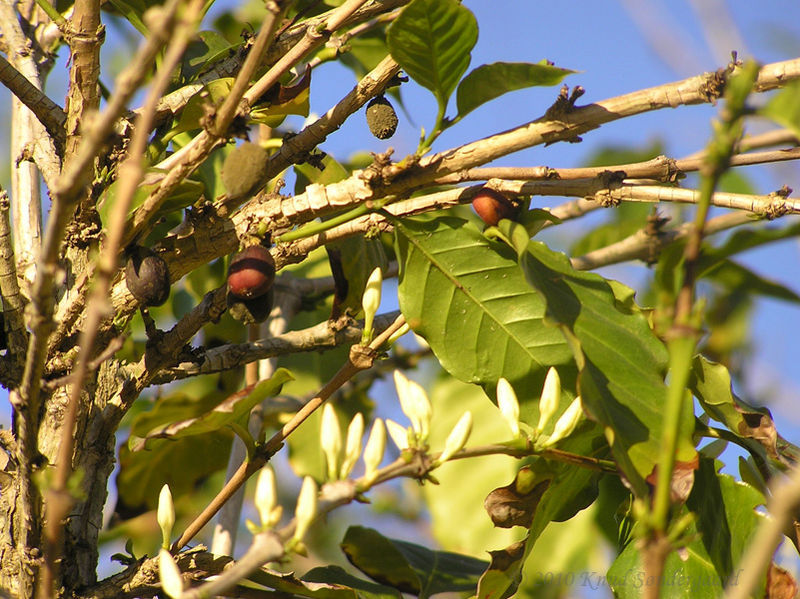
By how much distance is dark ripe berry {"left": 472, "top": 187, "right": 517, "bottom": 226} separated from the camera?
98 centimetres

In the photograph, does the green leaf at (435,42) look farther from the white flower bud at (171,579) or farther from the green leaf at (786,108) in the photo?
the white flower bud at (171,579)

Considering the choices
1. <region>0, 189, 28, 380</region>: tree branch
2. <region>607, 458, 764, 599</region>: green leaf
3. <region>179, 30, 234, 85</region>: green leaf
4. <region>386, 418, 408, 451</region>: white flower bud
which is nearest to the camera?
<region>386, 418, 408, 451</region>: white flower bud

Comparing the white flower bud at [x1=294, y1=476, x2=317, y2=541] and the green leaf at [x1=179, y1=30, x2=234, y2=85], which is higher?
the green leaf at [x1=179, y1=30, x2=234, y2=85]

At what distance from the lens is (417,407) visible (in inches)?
30.7

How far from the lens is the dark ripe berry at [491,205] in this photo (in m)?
0.98

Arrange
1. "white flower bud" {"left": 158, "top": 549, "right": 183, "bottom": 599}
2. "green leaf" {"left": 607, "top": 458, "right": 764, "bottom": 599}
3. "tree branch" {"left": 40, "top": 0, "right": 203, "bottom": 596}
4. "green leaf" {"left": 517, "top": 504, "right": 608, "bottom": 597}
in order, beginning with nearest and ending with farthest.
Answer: "tree branch" {"left": 40, "top": 0, "right": 203, "bottom": 596} < "white flower bud" {"left": 158, "top": 549, "right": 183, "bottom": 599} < "green leaf" {"left": 607, "top": 458, "right": 764, "bottom": 599} < "green leaf" {"left": 517, "top": 504, "right": 608, "bottom": 597}

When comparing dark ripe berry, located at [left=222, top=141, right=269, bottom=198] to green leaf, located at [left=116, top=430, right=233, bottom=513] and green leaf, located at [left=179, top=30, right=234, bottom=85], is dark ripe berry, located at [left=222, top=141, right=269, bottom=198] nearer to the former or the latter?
green leaf, located at [left=179, top=30, right=234, bottom=85]

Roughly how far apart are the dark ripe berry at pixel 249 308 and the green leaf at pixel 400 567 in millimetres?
544

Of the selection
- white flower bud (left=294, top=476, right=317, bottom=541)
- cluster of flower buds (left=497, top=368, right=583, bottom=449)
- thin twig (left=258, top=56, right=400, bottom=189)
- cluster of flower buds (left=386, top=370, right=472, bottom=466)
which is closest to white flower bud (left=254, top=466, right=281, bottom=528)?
white flower bud (left=294, top=476, right=317, bottom=541)

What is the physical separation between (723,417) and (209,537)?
7.97 feet

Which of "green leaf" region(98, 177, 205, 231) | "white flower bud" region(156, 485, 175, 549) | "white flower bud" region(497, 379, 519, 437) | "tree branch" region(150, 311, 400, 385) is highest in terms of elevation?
"green leaf" region(98, 177, 205, 231)

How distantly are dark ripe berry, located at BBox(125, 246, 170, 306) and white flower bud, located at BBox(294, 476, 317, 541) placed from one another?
39cm

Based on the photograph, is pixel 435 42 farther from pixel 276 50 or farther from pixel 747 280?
pixel 747 280

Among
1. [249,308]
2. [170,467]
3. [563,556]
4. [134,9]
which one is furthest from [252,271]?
[563,556]
